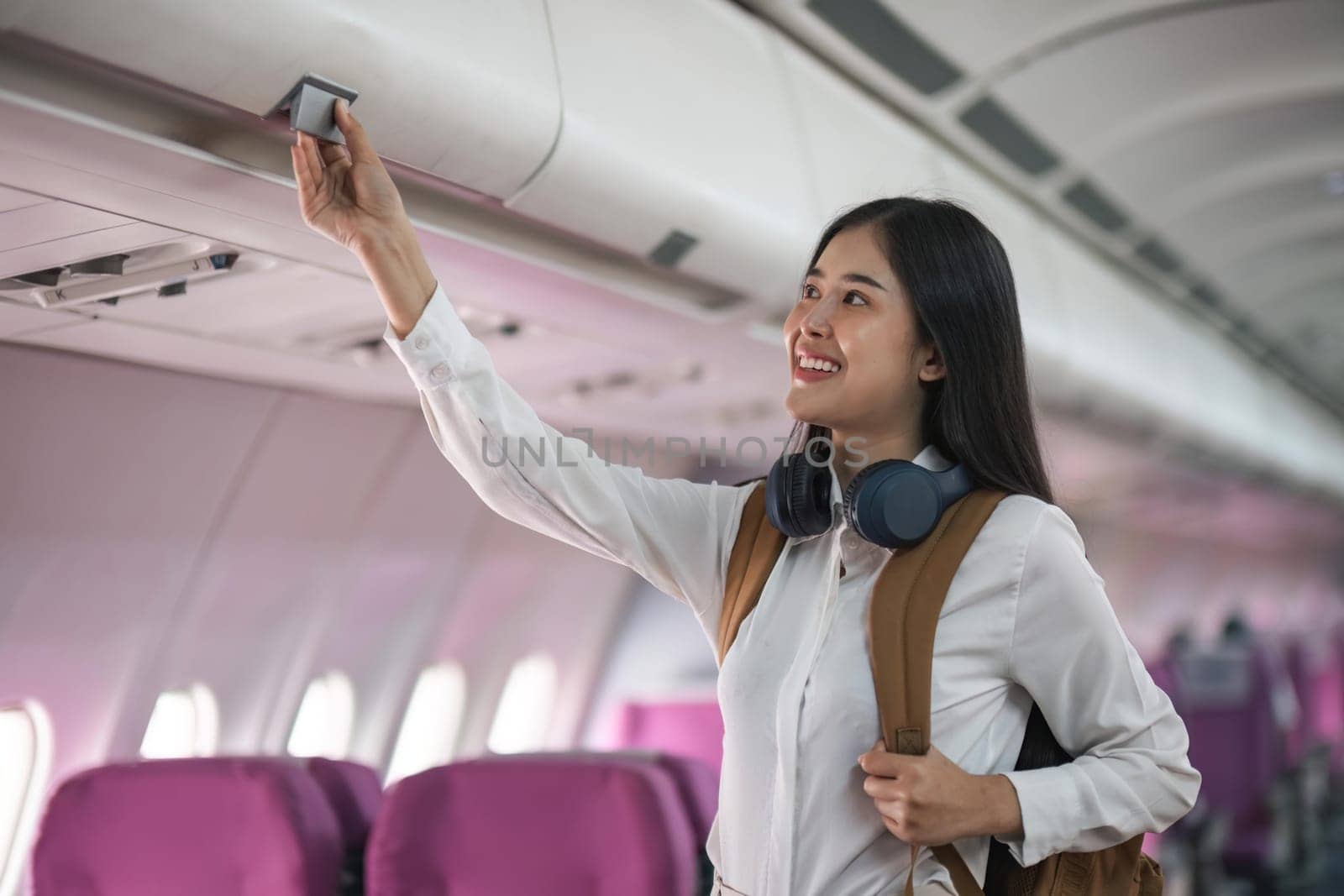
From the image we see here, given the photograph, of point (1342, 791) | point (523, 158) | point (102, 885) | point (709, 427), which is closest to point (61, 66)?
point (523, 158)

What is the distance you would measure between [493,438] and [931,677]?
0.58 metres

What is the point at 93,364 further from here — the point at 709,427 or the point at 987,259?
the point at 987,259

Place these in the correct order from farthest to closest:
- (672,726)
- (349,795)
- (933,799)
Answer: (672,726) < (349,795) < (933,799)

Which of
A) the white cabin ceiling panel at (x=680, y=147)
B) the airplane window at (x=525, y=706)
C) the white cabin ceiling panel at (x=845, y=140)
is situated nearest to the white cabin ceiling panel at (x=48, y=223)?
the white cabin ceiling panel at (x=680, y=147)

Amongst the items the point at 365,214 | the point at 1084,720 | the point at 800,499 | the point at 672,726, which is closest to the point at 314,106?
the point at 365,214

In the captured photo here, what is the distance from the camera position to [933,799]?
1277 millimetres

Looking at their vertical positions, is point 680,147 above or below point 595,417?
above

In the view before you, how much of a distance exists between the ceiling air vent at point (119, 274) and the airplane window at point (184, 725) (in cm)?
158

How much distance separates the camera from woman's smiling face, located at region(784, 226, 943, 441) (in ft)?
4.89

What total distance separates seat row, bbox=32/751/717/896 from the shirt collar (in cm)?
76

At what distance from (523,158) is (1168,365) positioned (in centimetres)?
403

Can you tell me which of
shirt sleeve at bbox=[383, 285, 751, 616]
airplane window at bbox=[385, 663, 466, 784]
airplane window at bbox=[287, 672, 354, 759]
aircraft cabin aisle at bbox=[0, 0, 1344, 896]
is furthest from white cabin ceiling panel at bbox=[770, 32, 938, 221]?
airplane window at bbox=[385, 663, 466, 784]

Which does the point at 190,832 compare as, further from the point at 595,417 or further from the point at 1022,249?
the point at 1022,249

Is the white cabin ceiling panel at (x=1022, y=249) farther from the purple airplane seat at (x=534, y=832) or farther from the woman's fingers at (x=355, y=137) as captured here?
the woman's fingers at (x=355, y=137)
